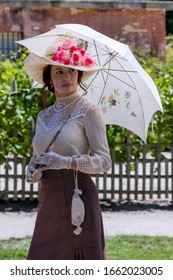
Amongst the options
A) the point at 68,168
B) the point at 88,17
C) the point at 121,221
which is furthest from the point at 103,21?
the point at 68,168

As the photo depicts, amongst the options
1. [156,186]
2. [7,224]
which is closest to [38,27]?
[156,186]

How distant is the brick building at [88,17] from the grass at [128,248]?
1647 centimetres

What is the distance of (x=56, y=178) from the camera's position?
4.82 meters

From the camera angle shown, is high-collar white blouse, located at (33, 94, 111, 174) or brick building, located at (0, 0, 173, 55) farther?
brick building, located at (0, 0, 173, 55)

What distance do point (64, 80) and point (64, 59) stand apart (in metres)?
0.14

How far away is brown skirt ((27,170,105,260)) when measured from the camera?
4.80m

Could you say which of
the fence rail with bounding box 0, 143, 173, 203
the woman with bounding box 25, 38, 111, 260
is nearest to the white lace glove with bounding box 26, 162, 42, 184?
the woman with bounding box 25, 38, 111, 260

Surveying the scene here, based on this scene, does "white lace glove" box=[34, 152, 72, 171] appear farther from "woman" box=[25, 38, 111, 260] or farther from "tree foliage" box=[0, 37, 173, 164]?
"tree foliage" box=[0, 37, 173, 164]

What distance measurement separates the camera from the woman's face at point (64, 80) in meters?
4.86

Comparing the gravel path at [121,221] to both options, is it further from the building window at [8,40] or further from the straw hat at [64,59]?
the building window at [8,40]

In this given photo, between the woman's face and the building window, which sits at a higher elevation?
the woman's face

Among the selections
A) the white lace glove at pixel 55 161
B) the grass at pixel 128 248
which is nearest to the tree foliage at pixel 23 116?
the grass at pixel 128 248

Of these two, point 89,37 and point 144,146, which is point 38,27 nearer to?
point 144,146
